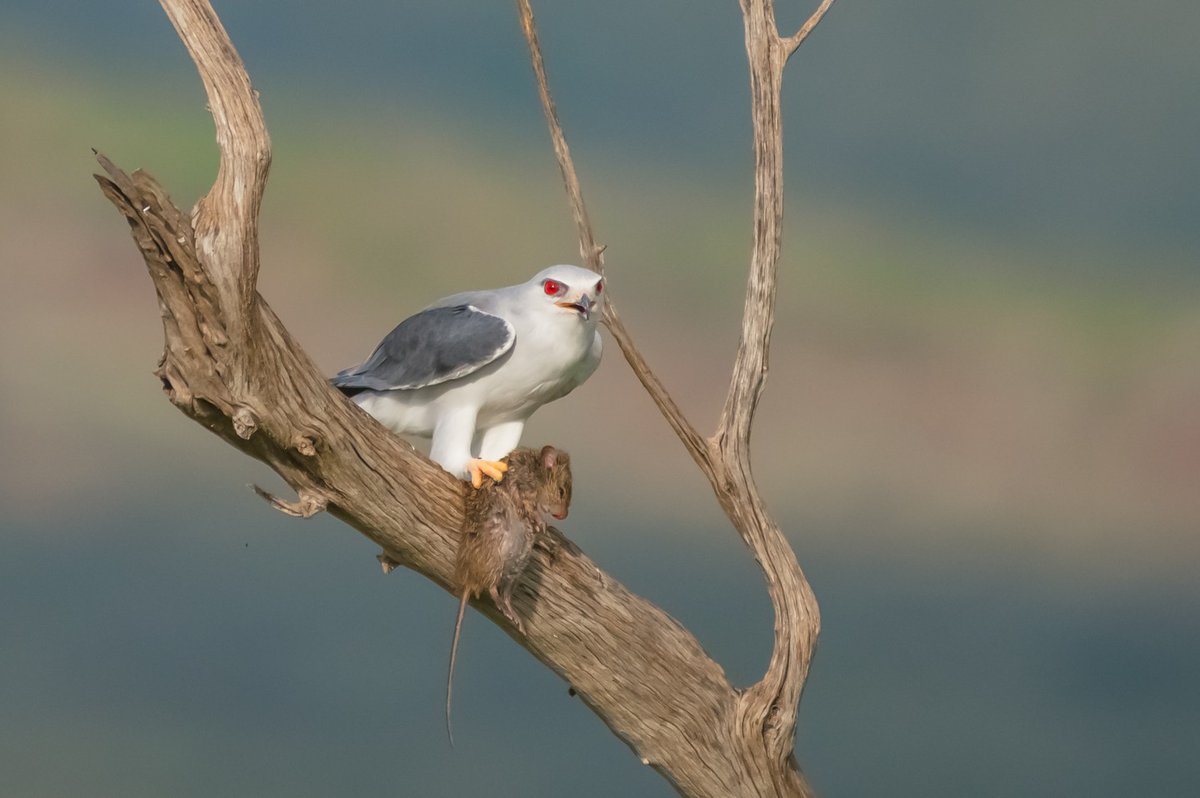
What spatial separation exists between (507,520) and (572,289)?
2.07 ft

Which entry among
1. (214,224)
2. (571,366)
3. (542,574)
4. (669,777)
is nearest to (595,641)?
(542,574)

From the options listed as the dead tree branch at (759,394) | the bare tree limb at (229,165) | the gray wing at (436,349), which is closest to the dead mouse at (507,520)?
the gray wing at (436,349)

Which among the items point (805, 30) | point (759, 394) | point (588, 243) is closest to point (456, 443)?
point (588, 243)

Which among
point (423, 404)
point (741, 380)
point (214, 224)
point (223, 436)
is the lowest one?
point (223, 436)

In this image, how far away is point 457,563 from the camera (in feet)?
11.7

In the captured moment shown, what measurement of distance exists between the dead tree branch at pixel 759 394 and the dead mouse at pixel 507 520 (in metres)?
0.48

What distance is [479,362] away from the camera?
3.65 metres

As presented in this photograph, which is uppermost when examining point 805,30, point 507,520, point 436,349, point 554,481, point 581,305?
point 805,30

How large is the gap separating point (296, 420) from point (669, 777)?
1560mm

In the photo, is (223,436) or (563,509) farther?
(563,509)

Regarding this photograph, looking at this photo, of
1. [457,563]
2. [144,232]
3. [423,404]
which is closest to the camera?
[144,232]

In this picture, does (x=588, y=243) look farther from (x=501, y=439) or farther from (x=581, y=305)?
(x=501, y=439)

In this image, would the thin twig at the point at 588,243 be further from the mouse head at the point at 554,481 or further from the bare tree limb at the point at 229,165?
the bare tree limb at the point at 229,165

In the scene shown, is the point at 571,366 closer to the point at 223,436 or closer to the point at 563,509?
the point at 563,509
